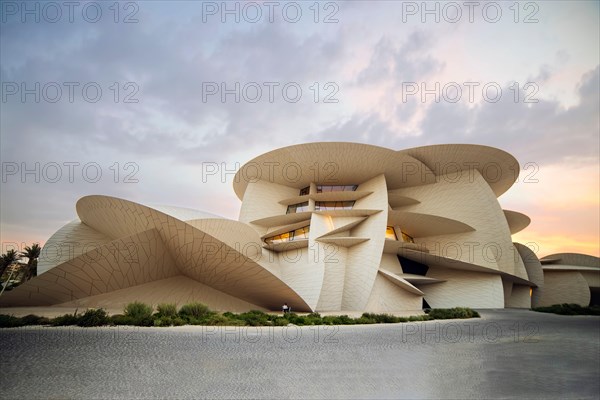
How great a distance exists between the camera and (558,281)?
123 ft

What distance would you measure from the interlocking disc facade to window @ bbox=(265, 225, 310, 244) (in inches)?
5.1

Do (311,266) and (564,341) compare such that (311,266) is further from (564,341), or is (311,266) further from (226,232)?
(564,341)

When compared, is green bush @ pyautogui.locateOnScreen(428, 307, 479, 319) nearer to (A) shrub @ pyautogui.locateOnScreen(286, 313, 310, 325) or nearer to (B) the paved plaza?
(A) shrub @ pyautogui.locateOnScreen(286, 313, 310, 325)

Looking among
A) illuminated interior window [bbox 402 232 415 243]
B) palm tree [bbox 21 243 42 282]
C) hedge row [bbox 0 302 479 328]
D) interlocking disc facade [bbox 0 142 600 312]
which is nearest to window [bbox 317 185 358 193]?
interlocking disc facade [bbox 0 142 600 312]

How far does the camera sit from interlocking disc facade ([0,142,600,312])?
53.7 feet

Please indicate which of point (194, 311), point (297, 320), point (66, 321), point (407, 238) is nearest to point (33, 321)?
point (66, 321)

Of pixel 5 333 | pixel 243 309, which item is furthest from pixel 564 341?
pixel 243 309

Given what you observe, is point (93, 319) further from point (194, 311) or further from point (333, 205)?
point (333, 205)

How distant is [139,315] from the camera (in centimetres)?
1076

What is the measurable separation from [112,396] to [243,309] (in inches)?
643

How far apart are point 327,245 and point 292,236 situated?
4919mm

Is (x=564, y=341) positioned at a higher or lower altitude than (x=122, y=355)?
lower

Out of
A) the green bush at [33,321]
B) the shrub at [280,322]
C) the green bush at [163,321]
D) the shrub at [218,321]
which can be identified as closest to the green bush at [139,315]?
the green bush at [163,321]

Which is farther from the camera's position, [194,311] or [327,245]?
[327,245]
